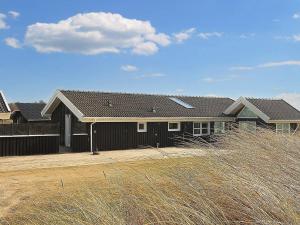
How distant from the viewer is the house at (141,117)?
25.2 meters

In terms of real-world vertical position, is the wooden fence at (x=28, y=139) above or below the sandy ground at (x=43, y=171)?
above

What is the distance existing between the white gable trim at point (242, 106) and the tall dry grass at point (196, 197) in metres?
24.1

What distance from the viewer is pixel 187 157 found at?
630 cm

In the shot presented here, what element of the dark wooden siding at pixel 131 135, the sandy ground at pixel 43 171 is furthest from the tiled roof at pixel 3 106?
the dark wooden siding at pixel 131 135

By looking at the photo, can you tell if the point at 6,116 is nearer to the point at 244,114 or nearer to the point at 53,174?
the point at 53,174

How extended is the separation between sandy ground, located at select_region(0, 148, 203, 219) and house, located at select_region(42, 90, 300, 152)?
1865 millimetres

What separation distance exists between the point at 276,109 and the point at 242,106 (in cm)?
239

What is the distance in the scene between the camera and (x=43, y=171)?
16.4 meters

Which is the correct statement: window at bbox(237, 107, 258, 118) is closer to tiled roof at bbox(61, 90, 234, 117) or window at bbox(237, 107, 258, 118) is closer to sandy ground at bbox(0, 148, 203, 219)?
tiled roof at bbox(61, 90, 234, 117)

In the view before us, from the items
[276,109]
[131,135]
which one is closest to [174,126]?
[131,135]

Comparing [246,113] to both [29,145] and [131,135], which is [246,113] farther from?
[29,145]

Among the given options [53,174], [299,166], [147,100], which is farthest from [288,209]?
[147,100]

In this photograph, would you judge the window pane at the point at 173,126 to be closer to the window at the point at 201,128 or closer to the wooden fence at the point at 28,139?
Result: the window at the point at 201,128

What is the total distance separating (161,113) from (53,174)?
539 inches
